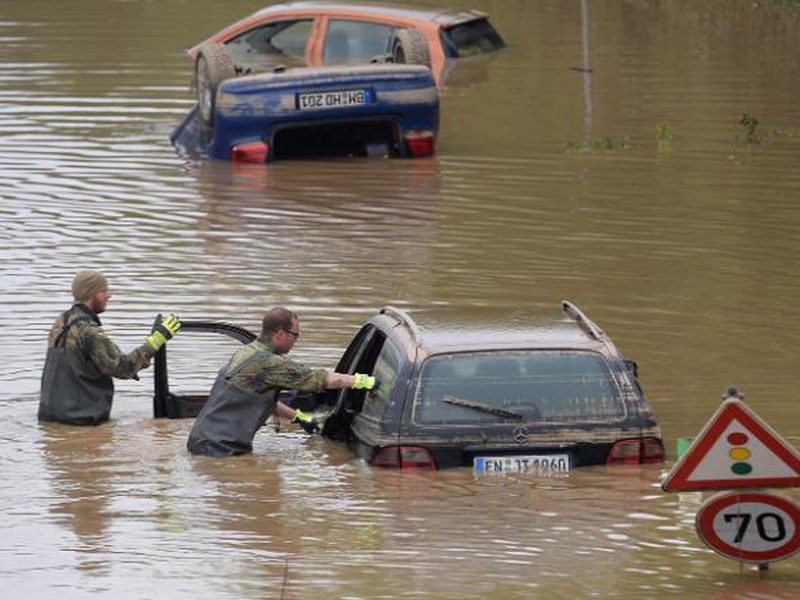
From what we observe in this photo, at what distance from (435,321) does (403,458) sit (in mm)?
1033

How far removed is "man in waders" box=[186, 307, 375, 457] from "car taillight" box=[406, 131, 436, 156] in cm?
1128

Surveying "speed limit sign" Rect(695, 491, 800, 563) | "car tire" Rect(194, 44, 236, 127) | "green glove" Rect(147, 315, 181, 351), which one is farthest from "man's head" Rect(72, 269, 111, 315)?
"car tire" Rect(194, 44, 236, 127)

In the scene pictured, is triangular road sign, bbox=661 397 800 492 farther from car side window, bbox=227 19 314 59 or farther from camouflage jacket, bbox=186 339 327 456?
car side window, bbox=227 19 314 59

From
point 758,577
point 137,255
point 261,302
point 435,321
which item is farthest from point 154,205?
point 758,577

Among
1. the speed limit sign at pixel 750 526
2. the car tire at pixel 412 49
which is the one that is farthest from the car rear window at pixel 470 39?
the speed limit sign at pixel 750 526

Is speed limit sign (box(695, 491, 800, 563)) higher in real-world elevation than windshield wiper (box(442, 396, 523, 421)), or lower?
lower

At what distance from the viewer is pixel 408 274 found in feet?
56.7

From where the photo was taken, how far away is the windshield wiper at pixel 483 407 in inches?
425

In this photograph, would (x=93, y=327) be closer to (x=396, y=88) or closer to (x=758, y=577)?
(x=758, y=577)

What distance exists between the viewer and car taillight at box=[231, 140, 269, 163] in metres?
22.8

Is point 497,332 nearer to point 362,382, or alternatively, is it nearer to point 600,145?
point 362,382

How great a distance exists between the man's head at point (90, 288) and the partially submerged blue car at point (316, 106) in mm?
9630

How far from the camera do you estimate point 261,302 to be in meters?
16.2

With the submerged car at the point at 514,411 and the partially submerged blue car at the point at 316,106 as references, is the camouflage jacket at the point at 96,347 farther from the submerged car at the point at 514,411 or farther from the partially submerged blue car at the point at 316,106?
the partially submerged blue car at the point at 316,106
